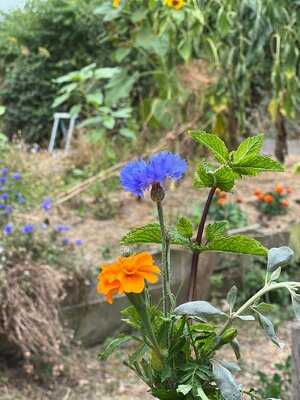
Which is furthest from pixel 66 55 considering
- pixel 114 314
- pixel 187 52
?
pixel 114 314

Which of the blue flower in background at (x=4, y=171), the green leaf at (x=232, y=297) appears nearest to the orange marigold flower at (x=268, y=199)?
the blue flower in background at (x=4, y=171)

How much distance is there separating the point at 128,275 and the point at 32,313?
257cm

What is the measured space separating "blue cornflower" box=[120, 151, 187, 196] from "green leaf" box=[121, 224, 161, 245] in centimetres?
8

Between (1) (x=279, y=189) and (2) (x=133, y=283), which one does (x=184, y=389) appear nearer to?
(2) (x=133, y=283)

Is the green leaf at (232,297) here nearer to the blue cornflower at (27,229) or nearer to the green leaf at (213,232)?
the green leaf at (213,232)

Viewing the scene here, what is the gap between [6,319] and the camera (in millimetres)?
3230

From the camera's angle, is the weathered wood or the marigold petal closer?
the marigold petal

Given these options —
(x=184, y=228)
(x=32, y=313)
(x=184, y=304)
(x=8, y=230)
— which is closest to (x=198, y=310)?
(x=184, y=304)

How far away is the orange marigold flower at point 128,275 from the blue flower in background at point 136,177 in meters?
0.07

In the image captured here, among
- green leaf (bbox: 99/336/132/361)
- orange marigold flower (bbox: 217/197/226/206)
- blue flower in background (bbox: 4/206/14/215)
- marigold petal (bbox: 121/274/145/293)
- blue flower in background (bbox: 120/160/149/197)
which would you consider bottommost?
blue flower in background (bbox: 4/206/14/215)

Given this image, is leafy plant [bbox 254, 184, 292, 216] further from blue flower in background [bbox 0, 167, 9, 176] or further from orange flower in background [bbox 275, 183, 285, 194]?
blue flower in background [bbox 0, 167, 9, 176]

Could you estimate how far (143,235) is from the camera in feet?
2.84

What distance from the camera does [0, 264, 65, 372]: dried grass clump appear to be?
3.24m

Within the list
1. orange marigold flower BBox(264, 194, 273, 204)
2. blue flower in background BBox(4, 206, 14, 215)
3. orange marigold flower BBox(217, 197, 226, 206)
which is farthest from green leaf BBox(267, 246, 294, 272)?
orange marigold flower BBox(264, 194, 273, 204)
